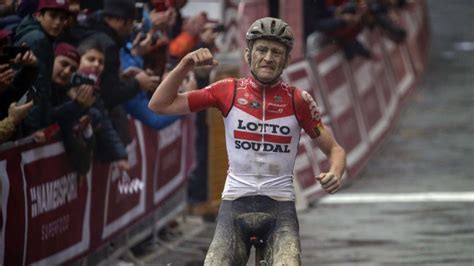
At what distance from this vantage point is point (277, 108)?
1065 centimetres

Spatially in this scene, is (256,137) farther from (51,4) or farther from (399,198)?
(399,198)

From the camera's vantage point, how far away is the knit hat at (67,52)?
13.3 meters

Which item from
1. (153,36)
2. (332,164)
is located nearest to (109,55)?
(153,36)

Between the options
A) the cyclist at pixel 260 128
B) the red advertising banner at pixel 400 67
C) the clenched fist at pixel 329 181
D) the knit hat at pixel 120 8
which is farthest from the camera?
the red advertising banner at pixel 400 67

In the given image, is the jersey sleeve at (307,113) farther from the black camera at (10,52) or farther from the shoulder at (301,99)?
the black camera at (10,52)

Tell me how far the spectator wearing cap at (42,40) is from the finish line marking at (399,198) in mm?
8406

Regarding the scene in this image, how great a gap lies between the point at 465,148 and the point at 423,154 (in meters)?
0.96

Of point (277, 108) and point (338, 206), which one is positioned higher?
point (277, 108)

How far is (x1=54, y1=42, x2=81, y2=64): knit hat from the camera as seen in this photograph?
13.3 meters

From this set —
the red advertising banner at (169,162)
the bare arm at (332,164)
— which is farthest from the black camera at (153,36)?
the bare arm at (332,164)

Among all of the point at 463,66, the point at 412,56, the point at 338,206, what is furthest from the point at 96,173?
the point at 463,66

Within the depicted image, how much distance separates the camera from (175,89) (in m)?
10.5

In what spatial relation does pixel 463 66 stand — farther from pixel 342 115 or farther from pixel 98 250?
pixel 98 250

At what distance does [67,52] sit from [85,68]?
2.45ft
